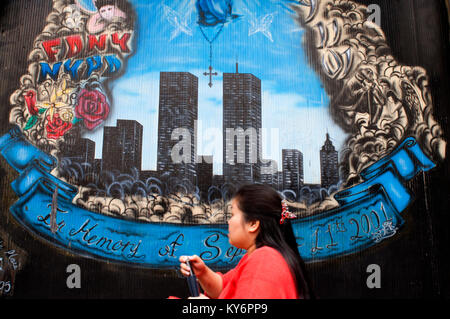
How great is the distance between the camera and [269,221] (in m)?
2.49

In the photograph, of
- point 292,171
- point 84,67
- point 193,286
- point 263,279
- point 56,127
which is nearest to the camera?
point 263,279

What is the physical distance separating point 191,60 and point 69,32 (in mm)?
1475

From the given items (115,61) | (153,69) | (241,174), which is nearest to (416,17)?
(241,174)

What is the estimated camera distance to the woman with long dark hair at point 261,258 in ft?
7.11

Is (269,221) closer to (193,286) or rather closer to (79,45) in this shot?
(193,286)

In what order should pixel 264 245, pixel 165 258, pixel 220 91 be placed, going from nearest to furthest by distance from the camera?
pixel 264 245 → pixel 165 258 → pixel 220 91

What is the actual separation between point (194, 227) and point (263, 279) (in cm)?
231

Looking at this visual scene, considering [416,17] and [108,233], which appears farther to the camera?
[416,17]

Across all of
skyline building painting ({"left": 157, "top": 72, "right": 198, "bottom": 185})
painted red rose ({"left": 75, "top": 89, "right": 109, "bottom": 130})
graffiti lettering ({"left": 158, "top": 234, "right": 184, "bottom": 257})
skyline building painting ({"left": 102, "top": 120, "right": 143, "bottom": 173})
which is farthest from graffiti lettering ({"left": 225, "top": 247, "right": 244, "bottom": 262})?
painted red rose ({"left": 75, "top": 89, "right": 109, "bottom": 130})

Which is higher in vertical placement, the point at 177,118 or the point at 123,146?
the point at 177,118

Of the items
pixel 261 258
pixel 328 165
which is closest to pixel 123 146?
pixel 328 165

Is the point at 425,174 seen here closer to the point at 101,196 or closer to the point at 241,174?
the point at 241,174

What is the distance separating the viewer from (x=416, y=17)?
15.7ft

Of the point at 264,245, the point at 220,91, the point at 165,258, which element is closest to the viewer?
the point at 264,245
